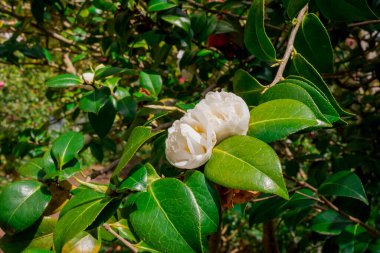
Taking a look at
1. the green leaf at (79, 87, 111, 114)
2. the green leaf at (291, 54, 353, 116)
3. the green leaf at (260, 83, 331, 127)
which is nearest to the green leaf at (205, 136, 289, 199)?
the green leaf at (260, 83, 331, 127)

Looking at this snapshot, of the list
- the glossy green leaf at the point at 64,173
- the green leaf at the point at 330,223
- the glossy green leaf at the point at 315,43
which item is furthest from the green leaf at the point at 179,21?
the green leaf at the point at 330,223

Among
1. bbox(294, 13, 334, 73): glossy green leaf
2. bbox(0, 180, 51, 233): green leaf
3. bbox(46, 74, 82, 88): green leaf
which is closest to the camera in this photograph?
bbox(0, 180, 51, 233): green leaf

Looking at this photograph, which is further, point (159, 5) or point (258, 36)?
point (159, 5)

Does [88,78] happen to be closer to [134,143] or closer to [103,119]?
[103,119]

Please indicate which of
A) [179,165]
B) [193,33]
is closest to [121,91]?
[193,33]

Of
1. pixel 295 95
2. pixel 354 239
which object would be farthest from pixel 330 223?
pixel 295 95

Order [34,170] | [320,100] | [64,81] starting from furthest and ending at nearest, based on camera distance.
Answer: [64,81], [34,170], [320,100]

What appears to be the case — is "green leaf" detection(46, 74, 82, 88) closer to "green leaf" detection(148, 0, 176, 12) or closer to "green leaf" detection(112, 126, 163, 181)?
"green leaf" detection(148, 0, 176, 12)
